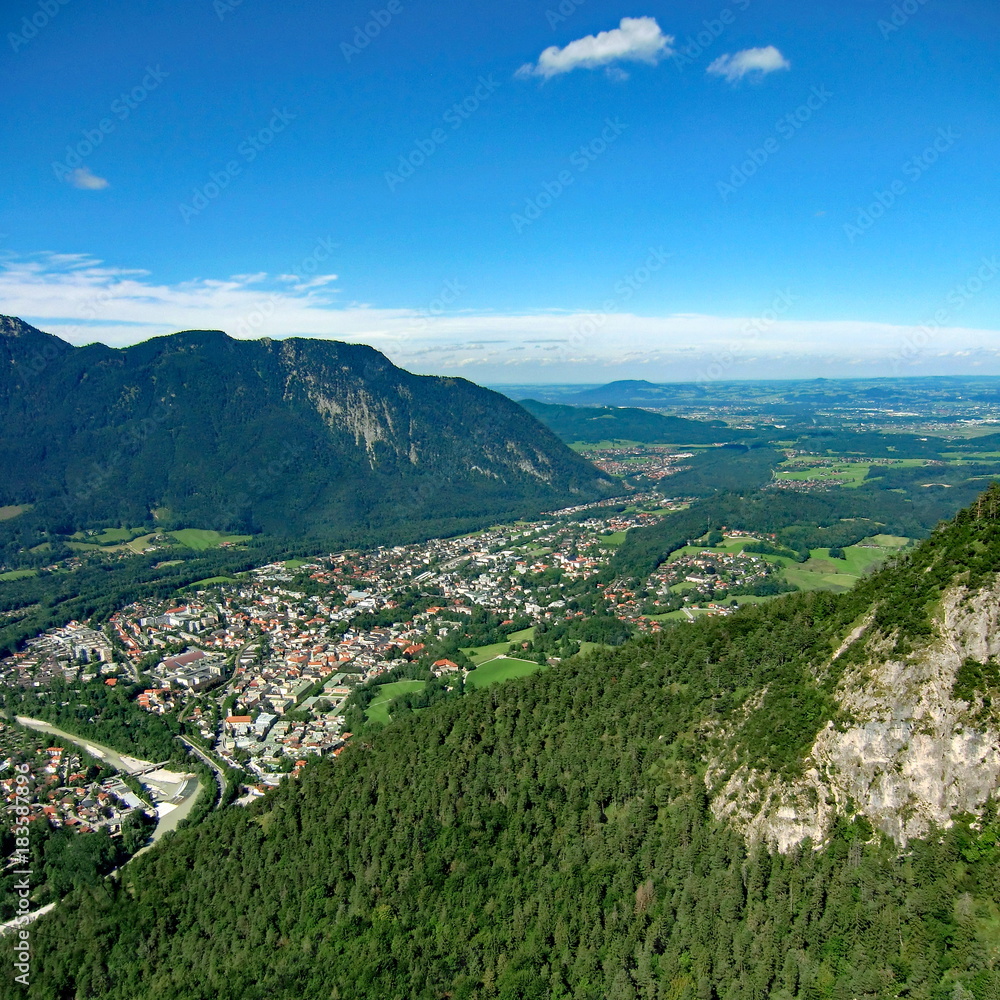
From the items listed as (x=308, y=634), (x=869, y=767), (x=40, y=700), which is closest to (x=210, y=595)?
(x=308, y=634)

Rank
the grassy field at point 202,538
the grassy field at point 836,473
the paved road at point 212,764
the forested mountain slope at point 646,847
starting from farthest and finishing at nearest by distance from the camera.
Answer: the grassy field at point 836,473 → the grassy field at point 202,538 → the paved road at point 212,764 → the forested mountain slope at point 646,847

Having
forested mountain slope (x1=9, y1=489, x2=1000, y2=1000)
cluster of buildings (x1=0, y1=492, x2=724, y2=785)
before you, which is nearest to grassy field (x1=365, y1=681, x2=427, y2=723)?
cluster of buildings (x1=0, y1=492, x2=724, y2=785)

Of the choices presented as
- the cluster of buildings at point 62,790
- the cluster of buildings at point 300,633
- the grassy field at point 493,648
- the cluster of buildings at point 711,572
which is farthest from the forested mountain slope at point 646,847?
the cluster of buildings at point 711,572

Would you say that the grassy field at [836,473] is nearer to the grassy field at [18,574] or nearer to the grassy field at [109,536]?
the grassy field at [109,536]

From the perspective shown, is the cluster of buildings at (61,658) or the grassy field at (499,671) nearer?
the grassy field at (499,671)

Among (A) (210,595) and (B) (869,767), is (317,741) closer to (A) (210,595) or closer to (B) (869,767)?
(B) (869,767)
